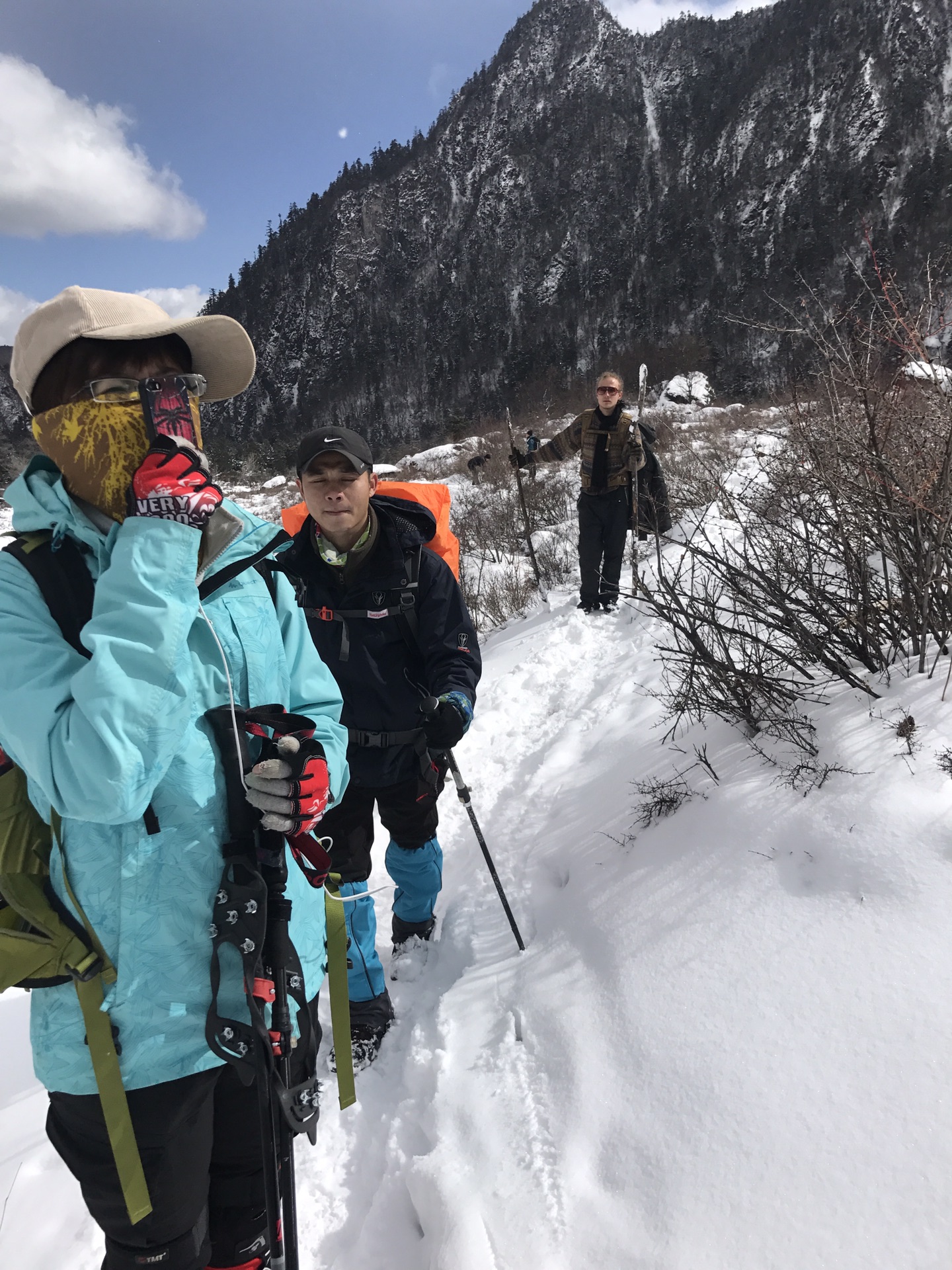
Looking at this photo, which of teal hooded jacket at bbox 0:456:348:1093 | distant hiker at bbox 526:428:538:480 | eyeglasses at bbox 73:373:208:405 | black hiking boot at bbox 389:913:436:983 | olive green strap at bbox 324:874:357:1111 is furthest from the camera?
distant hiker at bbox 526:428:538:480

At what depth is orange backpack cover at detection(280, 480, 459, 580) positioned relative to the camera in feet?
7.25

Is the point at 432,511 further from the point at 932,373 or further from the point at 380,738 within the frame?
the point at 932,373

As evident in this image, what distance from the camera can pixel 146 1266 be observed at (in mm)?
1029

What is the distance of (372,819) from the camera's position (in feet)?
7.18

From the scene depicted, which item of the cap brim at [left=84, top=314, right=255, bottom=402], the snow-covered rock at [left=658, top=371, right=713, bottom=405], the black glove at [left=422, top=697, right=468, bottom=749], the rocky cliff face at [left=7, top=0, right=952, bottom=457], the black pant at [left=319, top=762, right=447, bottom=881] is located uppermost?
the rocky cliff face at [left=7, top=0, right=952, bottom=457]

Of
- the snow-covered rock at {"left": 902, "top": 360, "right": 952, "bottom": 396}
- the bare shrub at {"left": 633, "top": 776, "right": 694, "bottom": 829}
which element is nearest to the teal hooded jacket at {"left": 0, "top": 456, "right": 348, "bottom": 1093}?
the bare shrub at {"left": 633, "top": 776, "right": 694, "bottom": 829}

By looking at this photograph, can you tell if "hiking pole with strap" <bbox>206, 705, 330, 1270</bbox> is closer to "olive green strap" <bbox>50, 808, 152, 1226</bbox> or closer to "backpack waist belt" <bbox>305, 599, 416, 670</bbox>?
"olive green strap" <bbox>50, 808, 152, 1226</bbox>

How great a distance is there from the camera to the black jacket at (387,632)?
2.02 metres

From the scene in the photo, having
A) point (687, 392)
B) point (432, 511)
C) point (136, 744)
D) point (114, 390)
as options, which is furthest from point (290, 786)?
point (687, 392)

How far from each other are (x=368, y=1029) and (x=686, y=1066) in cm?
108

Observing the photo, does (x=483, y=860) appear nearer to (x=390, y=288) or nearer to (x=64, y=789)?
(x=64, y=789)

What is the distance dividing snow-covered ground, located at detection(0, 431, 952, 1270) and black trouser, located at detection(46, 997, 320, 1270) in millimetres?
633

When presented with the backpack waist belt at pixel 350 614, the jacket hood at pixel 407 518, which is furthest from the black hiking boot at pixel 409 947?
the jacket hood at pixel 407 518

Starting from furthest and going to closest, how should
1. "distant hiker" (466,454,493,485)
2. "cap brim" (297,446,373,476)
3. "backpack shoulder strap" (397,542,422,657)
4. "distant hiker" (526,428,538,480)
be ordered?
"distant hiker" (466,454,493,485)
"distant hiker" (526,428,538,480)
"backpack shoulder strap" (397,542,422,657)
"cap brim" (297,446,373,476)
